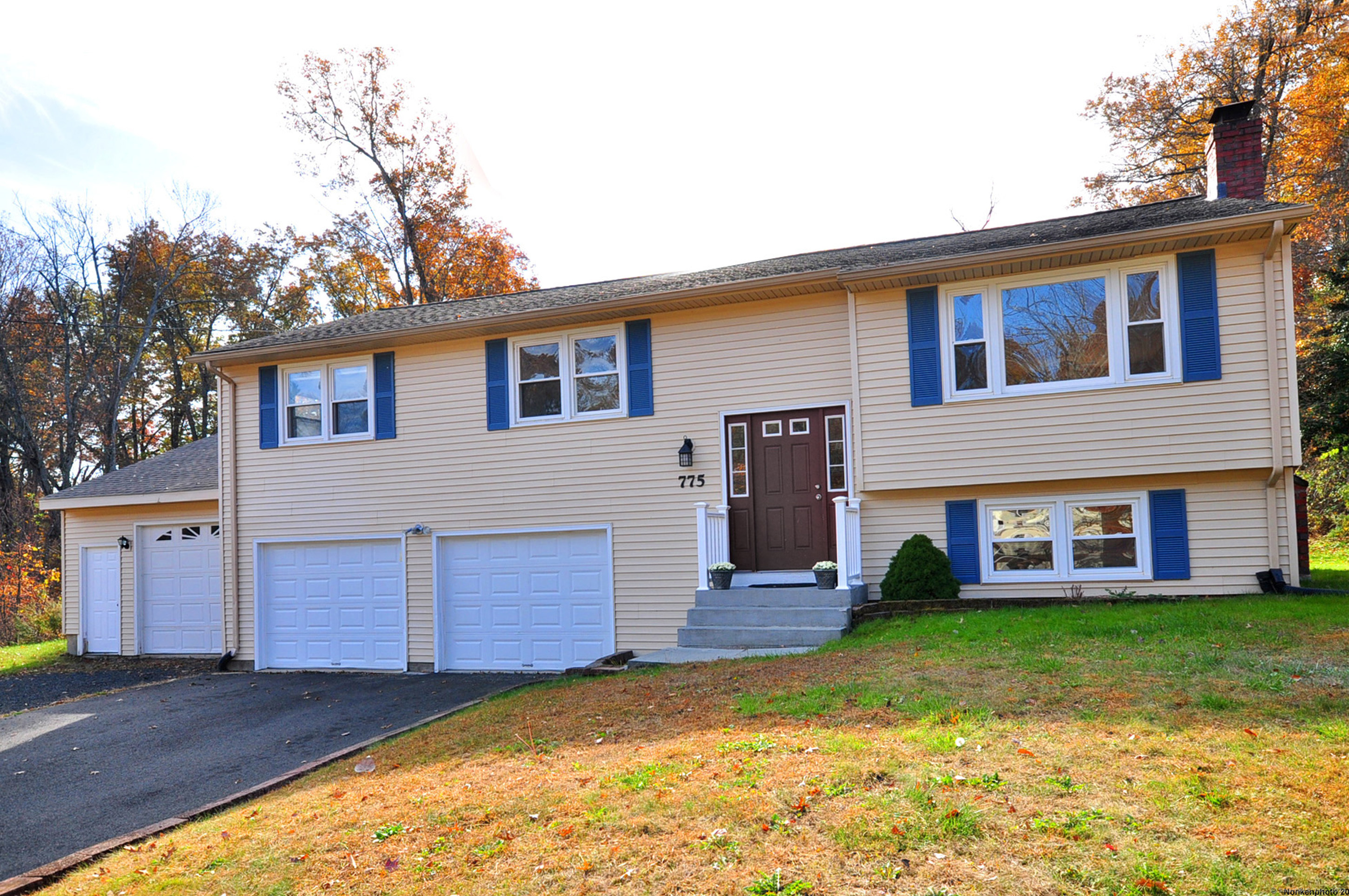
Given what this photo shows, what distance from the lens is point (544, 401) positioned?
12.8m

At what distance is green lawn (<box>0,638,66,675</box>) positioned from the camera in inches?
598

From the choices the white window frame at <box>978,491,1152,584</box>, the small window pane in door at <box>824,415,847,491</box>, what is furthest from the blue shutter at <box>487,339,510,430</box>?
the white window frame at <box>978,491,1152,584</box>

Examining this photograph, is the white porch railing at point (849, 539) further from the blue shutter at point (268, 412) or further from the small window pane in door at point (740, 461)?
the blue shutter at point (268, 412)

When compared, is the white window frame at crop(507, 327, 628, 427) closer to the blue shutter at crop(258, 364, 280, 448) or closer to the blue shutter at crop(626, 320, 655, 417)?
the blue shutter at crop(626, 320, 655, 417)

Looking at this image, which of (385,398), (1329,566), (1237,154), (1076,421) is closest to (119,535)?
(385,398)

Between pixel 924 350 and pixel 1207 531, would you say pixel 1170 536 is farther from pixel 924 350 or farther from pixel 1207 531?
pixel 924 350

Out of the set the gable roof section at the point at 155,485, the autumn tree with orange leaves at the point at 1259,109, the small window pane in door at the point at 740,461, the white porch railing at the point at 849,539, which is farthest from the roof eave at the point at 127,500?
the autumn tree with orange leaves at the point at 1259,109

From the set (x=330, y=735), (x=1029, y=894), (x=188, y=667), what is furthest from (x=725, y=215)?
(x=1029, y=894)

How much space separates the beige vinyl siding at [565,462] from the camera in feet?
38.3

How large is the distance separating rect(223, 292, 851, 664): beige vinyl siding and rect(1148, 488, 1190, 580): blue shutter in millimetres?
3717

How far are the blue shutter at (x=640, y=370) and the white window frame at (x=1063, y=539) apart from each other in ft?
14.7

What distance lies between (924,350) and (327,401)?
9057 mm

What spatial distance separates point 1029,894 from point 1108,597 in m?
7.26

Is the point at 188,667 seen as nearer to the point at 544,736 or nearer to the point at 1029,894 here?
the point at 544,736
